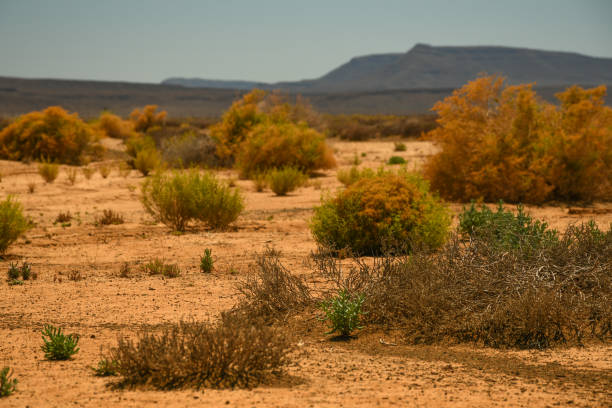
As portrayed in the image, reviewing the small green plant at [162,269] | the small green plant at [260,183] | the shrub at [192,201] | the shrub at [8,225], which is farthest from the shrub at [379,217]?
the small green plant at [260,183]

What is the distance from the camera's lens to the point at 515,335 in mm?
5336

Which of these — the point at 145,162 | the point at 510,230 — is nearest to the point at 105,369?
the point at 510,230

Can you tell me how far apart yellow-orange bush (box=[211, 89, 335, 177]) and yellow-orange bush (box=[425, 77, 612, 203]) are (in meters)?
6.06

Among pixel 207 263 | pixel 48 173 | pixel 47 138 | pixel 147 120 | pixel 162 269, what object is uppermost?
pixel 147 120

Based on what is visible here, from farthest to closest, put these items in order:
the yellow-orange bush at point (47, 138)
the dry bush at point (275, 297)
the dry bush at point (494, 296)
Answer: the yellow-orange bush at point (47, 138)
the dry bush at point (275, 297)
the dry bush at point (494, 296)

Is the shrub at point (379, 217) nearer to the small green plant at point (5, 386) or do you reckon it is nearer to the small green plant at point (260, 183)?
the small green plant at point (5, 386)

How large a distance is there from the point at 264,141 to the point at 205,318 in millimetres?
14665

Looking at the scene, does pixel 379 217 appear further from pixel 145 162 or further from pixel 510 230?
pixel 145 162

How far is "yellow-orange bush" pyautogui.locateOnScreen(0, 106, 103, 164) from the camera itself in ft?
76.7

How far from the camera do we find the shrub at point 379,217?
894 centimetres

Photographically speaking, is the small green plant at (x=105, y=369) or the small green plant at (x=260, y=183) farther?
the small green plant at (x=260, y=183)

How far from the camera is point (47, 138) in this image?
23.2 metres

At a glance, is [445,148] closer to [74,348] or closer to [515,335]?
[515,335]

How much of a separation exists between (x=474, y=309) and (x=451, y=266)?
1.75 feet
